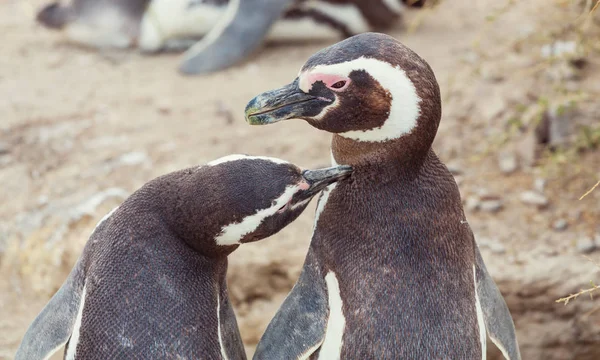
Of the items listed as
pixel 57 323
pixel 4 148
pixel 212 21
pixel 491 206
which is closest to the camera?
pixel 57 323

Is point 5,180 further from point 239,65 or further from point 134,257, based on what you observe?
point 134,257

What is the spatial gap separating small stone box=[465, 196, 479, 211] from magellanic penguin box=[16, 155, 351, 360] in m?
1.63

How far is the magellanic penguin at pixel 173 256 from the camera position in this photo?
236 cm

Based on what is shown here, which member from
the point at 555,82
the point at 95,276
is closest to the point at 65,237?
the point at 95,276

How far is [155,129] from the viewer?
4.87 m

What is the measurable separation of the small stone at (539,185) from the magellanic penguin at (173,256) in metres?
1.85

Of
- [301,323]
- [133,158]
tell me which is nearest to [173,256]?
[301,323]

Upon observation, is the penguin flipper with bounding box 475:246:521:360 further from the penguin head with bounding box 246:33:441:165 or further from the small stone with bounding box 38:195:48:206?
the small stone with bounding box 38:195:48:206

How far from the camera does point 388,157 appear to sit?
2357mm

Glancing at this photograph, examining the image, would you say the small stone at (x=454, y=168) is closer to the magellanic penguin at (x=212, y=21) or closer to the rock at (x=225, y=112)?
the rock at (x=225, y=112)

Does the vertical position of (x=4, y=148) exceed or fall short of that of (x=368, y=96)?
it falls short

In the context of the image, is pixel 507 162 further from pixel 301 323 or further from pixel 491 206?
pixel 301 323

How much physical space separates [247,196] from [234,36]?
12.1ft

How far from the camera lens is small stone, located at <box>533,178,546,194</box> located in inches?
157
